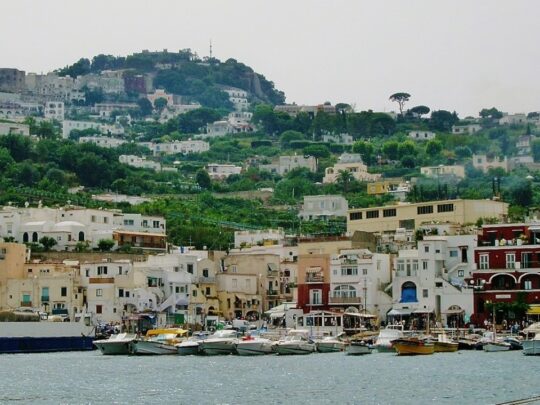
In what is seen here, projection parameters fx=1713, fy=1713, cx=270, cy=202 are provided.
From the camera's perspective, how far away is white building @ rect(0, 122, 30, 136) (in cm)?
17325

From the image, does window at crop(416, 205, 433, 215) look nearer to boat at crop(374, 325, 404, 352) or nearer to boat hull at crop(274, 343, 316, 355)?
boat at crop(374, 325, 404, 352)

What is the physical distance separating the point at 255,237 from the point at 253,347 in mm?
32455

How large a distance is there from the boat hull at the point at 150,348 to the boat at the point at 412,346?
1236 centimetres

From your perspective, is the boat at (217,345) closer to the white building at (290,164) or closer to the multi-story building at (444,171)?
the multi-story building at (444,171)

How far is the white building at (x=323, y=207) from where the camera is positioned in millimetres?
137375

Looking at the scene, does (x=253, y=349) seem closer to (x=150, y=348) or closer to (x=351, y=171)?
(x=150, y=348)

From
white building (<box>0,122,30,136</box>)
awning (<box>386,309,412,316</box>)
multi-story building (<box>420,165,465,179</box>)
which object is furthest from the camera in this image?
white building (<box>0,122,30,136</box>)

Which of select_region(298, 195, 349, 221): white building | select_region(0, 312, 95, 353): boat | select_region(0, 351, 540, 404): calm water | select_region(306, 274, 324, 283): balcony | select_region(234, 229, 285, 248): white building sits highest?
select_region(298, 195, 349, 221): white building

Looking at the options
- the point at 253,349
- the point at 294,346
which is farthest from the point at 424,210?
the point at 253,349

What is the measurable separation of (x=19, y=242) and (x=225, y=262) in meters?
14.3

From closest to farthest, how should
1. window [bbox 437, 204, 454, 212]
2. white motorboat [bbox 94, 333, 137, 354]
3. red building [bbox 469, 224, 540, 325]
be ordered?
white motorboat [bbox 94, 333, 137, 354] → red building [bbox 469, 224, 540, 325] → window [bbox 437, 204, 454, 212]

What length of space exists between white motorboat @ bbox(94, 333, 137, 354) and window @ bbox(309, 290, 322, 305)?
46.3 ft

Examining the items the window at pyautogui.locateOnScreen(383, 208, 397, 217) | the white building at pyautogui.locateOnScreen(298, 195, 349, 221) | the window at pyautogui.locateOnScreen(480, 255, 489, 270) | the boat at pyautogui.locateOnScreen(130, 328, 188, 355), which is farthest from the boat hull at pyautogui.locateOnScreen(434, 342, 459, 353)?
the white building at pyautogui.locateOnScreen(298, 195, 349, 221)

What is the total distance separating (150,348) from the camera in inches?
3548
